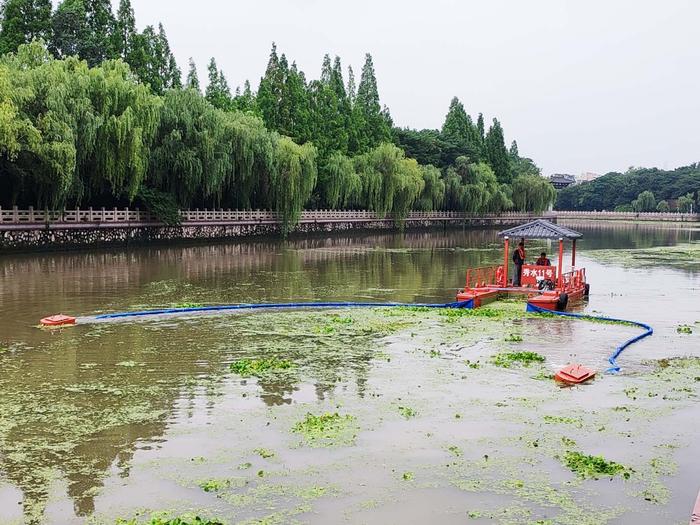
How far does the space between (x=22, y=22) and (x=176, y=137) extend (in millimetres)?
15461

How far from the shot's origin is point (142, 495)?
6.18 meters

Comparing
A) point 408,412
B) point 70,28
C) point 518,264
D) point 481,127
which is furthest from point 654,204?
point 408,412

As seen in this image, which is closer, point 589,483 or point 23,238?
point 589,483

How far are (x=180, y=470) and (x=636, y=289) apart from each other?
19.1 meters

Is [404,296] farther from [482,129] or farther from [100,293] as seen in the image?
[482,129]

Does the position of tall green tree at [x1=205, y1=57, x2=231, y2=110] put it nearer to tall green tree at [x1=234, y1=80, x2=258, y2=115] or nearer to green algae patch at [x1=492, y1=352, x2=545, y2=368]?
tall green tree at [x1=234, y1=80, x2=258, y2=115]

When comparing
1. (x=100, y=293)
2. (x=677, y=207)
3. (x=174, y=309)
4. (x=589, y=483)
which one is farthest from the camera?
(x=677, y=207)

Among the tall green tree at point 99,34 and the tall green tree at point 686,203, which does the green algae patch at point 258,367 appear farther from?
the tall green tree at point 686,203

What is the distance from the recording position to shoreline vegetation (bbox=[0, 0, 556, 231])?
2862 cm

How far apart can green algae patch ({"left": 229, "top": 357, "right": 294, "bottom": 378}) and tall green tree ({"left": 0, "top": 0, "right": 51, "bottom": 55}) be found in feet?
127

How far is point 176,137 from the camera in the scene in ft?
120

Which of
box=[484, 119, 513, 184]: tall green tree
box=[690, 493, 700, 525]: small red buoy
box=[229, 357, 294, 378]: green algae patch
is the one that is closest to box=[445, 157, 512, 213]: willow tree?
box=[484, 119, 513, 184]: tall green tree

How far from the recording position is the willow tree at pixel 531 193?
83125 millimetres

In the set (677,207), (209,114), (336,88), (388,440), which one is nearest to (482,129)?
(336,88)
